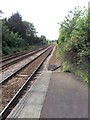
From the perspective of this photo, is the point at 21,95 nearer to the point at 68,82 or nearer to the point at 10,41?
the point at 68,82

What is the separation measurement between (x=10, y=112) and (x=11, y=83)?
6.53 m

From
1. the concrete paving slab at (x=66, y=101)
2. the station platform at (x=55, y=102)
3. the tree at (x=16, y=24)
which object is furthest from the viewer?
the tree at (x=16, y=24)

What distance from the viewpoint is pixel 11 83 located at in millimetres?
16609

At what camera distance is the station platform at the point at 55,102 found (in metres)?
9.48

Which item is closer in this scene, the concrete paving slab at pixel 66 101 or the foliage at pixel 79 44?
the concrete paving slab at pixel 66 101

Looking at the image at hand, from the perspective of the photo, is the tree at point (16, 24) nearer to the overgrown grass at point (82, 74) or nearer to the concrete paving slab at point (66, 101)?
the overgrown grass at point (82, 74)

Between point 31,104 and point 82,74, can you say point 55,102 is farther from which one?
point 82,74

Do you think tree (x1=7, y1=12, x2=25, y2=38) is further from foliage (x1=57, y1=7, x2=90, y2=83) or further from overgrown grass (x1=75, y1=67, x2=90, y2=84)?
overgrown grass (x1=75, y1=67, x2=90, y2=84)

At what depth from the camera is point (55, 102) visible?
10.9 m

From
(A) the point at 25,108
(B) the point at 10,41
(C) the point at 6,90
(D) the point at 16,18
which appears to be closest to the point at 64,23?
(C) the point at 6,90

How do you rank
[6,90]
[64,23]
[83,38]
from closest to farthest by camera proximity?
[6,90]
[83,38]
[64,23]

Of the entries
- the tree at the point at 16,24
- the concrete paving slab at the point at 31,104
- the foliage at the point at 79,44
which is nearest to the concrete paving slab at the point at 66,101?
the concrete paving slab at the point at 31,104

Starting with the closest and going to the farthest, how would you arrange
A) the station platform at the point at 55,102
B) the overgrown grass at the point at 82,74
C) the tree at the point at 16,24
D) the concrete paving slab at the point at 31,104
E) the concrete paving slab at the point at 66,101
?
the concrete paving slab at the point at 66,101, the station platform at the point at 55,102, the concrete paving slab at the point at 31,104, the overgrown grass at the point at 82,74, the tree at the point at 16,24

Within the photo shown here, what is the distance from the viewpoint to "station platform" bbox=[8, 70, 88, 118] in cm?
948
